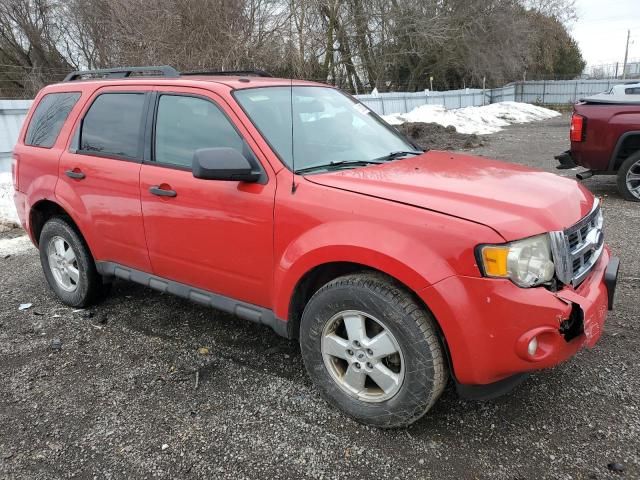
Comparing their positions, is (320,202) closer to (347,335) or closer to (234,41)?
(347,335)

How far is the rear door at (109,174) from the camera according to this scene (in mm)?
3656

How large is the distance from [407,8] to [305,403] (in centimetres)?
2666

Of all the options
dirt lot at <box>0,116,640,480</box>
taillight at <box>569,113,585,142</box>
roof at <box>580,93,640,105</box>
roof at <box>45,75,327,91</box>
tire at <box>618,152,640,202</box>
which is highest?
roof at <box>45,75,327,91</box>

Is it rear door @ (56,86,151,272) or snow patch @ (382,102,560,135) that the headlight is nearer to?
rear door @ (56,86,151,272)

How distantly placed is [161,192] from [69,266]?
1616 millimetres

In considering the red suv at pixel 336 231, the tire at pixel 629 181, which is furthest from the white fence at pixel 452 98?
the tire at pixel 629 181

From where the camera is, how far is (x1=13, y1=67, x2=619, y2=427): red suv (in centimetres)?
238

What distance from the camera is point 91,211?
13.0ft

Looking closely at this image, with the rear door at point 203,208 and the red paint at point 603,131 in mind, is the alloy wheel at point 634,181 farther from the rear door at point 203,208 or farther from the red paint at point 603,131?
the rear door at point 203,208

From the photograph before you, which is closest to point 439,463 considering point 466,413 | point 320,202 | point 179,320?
point 466,413

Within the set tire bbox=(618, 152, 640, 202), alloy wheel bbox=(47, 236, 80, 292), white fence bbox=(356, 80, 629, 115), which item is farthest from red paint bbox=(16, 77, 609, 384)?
white fence bbox=(356, 80, 629, 115)

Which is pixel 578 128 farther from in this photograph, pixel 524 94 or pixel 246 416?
pixel 524 94

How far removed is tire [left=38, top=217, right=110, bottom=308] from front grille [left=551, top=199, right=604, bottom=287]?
3.49m

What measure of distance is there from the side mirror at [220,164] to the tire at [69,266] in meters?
1.95
